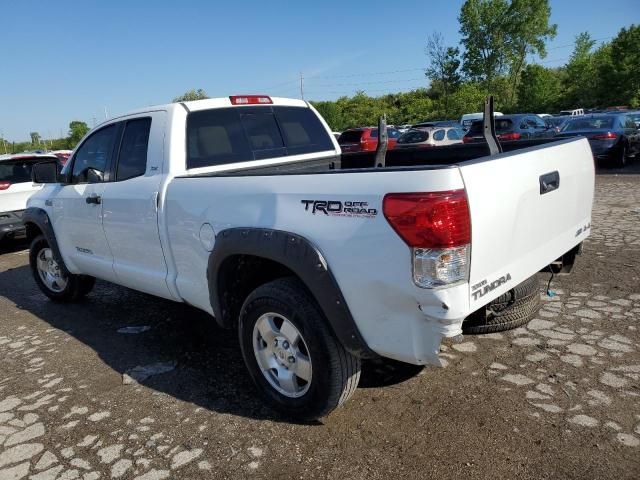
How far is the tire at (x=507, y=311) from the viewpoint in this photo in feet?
8.59

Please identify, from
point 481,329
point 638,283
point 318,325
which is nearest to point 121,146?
point 318,325

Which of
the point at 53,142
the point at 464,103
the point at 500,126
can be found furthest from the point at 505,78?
the point at 53,142

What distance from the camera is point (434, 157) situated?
4.29 m

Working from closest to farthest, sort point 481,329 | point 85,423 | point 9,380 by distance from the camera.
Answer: point 481,329, point 85,423, point 9,380

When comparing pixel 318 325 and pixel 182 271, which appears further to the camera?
pixel 182 271

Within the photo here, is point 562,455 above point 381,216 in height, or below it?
below

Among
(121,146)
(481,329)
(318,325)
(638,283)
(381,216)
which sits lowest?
(638,283)

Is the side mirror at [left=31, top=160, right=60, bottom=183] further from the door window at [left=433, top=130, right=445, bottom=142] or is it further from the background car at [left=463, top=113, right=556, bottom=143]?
the door window at [left=433, top=130, right=445, bottom=142]

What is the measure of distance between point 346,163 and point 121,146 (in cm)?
205

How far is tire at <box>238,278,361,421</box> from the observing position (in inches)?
105

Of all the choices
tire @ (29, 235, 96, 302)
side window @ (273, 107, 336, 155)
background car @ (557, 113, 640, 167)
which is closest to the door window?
background car @ (557, 113, 640, 167)

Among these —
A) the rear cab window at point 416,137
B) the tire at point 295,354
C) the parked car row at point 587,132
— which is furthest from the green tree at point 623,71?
the tire at point 295,354

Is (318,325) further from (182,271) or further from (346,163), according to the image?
(346,163)

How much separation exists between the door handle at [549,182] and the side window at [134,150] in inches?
110
